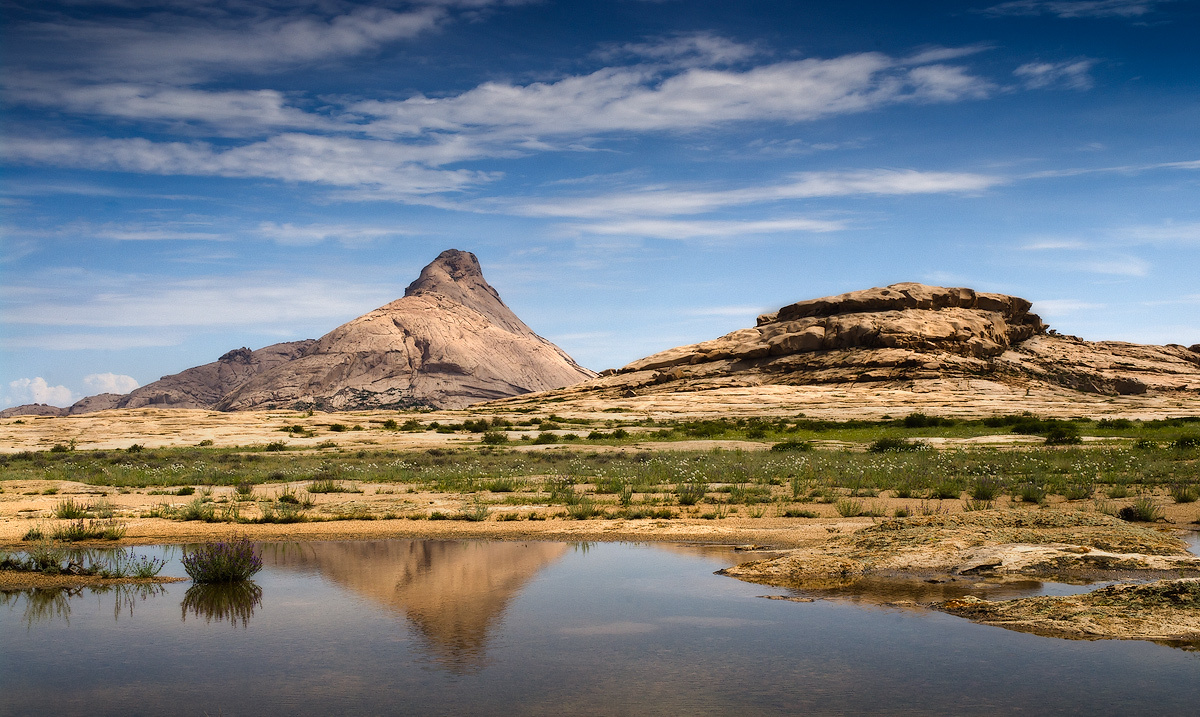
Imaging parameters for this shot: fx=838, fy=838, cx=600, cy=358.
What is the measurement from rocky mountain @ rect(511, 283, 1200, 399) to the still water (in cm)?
7790

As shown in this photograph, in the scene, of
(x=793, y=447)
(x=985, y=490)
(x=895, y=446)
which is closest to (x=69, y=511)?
(x=985, y=490)

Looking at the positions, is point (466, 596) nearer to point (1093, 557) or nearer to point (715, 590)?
point (715, 590)

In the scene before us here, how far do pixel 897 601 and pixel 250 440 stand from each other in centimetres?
4235

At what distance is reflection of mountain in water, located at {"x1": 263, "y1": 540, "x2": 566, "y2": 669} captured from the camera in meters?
8.85

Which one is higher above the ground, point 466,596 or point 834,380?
point 834,380

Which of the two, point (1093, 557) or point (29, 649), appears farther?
point (1093, 557)

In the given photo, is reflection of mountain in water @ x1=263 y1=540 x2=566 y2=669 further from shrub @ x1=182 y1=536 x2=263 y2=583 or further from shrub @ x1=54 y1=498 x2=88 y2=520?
shrub @ x1=54 y1=498 x2=88 y2=520

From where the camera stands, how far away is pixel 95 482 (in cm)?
2475

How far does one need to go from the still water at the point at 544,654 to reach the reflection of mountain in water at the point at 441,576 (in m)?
0.06

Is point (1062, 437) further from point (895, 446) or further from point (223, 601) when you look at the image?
point (223, 601)

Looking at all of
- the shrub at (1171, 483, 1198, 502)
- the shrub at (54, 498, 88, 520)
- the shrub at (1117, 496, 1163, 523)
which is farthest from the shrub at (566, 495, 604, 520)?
the shrub at (1171, 483, 1198, 502)

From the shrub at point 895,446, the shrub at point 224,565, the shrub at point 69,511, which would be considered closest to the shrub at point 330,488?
the shrub at point 69,511

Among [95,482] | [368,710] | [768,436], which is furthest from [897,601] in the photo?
[768,436]

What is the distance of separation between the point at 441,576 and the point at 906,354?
8463 centimetres
